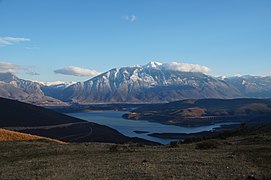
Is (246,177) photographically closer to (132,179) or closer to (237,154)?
(132,179)

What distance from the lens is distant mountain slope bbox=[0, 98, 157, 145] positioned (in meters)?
127

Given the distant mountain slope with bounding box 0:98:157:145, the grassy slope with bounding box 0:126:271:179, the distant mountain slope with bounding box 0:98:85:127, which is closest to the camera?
the grassy slope with bounding box 0:126:271:179

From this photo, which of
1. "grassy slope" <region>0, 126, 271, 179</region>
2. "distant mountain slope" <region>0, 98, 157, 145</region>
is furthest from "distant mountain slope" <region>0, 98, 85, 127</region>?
"grassy slope" <region>0, 126, 271, 179</region>

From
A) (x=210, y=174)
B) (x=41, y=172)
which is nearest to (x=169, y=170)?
(x=210, y=174)

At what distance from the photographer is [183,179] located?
52.2 ft

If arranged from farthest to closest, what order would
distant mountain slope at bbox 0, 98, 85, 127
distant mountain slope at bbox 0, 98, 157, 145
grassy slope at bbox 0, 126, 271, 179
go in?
1. distant mountain slope at bbox 0, 98, 85, 127
2. distant mountain slope at bbox 0, 98, 157, 145
3. grassy slope at bbox 0, 126, 271, 179

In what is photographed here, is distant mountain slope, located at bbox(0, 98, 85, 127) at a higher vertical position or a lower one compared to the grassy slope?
lower

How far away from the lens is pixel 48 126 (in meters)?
143

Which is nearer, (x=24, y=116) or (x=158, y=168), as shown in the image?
(x=158, y=168)

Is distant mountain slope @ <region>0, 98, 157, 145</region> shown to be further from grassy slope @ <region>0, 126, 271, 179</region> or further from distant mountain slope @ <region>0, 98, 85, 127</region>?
grassy slope @ <region>0, 126, 271, 179</region>

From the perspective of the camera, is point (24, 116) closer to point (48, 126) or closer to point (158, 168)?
point (48, 126)

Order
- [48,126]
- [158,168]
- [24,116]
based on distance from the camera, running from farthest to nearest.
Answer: [24,116] < [48,126] < [158,168]

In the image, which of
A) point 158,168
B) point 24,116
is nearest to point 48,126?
point 24,116

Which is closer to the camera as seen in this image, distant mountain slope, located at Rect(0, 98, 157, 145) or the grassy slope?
the grassy slope
